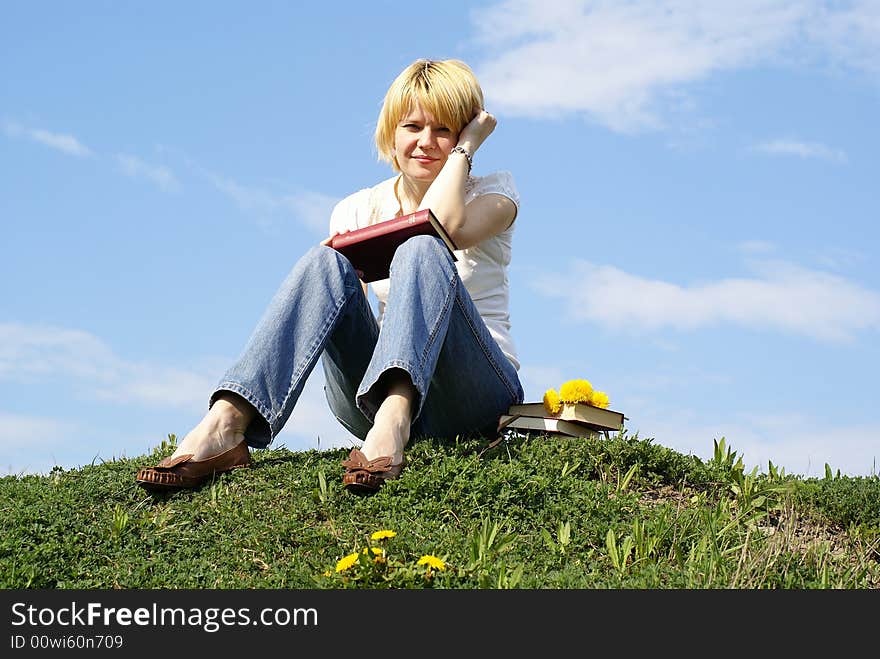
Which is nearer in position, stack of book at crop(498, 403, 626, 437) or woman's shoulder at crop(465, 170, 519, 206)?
stack of book at crop(498, 403, 626, 437)

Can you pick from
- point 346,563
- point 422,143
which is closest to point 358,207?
point 422,143

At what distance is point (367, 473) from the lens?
4500mm

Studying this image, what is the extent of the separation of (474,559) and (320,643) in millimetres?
965

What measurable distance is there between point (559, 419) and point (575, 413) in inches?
3.9

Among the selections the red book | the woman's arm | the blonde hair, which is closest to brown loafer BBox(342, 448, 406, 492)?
the red book

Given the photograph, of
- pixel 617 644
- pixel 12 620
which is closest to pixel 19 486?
pixel 12 620

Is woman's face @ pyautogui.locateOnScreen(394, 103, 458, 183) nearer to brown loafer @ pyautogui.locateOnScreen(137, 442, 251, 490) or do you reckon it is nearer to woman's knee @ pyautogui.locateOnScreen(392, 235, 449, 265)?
woman's knee @ pyautogui.locateOnScreen(392, 235, 449, 265)

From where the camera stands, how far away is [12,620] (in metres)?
3.42

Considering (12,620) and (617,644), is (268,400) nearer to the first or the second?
(12,620)

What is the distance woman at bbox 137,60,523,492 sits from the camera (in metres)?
4.59

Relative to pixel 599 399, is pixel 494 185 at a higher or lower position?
higher

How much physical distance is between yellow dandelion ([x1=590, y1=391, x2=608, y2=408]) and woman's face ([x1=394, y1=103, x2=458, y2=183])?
5.08 ft

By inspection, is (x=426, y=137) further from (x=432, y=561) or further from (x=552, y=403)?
(x=432, y=561)

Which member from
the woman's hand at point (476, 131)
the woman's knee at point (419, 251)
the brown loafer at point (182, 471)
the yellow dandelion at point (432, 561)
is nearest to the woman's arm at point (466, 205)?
the woman's hand at point (476, 131)
